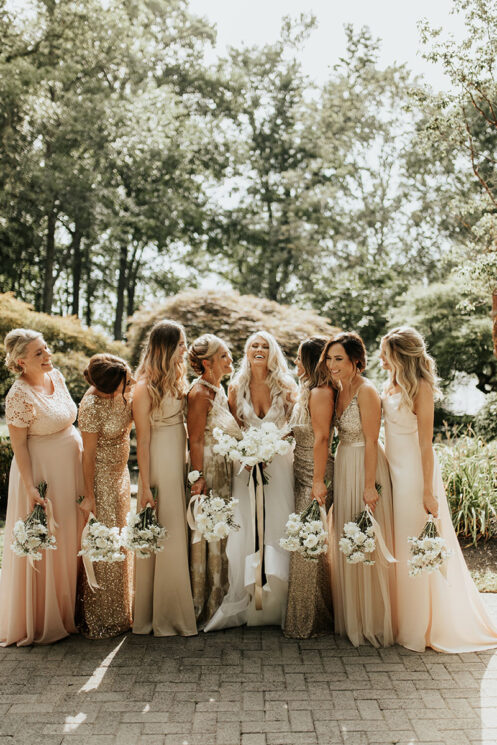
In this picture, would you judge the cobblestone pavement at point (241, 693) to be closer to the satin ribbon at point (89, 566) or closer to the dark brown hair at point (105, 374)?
the satin ribbon at point (89, 566)

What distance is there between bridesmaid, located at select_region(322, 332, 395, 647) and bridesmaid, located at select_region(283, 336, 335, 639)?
12cm

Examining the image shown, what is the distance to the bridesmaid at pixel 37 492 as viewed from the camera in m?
4.60

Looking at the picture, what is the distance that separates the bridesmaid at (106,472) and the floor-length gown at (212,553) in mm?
553

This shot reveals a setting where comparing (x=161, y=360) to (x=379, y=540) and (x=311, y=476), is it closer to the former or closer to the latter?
(x=311, y=476)

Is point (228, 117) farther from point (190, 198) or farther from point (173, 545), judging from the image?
point (173, 545)

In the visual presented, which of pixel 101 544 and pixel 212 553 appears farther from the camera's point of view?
pixel 212 553

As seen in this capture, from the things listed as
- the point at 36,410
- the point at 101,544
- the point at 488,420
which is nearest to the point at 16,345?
the point at 36,410

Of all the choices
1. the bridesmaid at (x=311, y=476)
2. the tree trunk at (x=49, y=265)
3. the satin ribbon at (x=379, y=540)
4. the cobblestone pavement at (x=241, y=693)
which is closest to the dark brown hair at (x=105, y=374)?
the bridesmaid at (x=311, y=476)

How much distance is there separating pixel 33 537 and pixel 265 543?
1.72m

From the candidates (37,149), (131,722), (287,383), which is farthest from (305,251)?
(131,722)

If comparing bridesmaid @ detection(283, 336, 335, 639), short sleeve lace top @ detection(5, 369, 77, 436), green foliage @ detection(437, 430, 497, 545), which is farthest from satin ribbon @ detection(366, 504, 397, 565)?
green foliage @ detection(437, 430, 497, 545)

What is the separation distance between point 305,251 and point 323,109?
6.39 meters

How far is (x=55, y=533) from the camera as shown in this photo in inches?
185

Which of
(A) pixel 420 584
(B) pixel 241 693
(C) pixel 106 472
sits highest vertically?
(C) pixel 106 472
